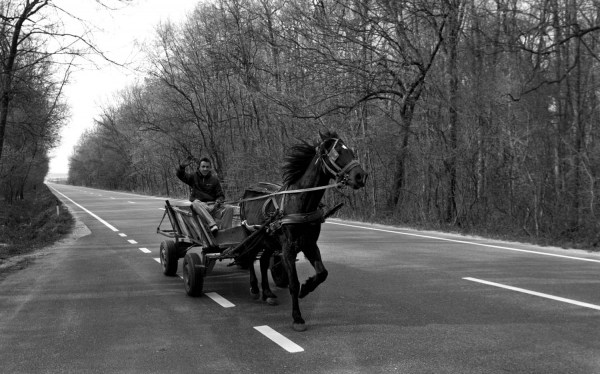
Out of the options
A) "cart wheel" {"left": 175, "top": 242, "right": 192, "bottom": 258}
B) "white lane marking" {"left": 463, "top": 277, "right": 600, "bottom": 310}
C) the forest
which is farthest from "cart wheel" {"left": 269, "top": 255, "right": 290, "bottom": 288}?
the forest

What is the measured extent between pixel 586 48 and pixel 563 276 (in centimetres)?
862

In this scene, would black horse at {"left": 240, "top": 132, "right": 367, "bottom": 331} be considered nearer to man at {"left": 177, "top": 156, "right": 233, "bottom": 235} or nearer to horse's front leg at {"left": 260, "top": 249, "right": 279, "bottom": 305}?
horse's front leg at {"left": 260, "top": 249, "right": 279, "bottom": 305}

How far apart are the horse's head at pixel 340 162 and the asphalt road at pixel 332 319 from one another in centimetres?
155

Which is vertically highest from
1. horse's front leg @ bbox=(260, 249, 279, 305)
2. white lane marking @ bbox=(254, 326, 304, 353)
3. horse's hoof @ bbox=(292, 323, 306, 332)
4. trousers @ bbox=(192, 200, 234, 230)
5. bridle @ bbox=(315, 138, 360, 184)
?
bridle @ bbox=(315, 138, 360, 184)

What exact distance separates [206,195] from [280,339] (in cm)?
380

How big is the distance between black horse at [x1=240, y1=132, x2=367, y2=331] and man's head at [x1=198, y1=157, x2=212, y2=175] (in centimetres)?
246

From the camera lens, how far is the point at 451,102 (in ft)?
51.7

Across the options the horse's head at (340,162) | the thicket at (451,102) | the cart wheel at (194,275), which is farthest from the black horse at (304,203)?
the thicket at (451,102)

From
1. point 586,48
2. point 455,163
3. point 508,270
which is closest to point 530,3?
point 586,48

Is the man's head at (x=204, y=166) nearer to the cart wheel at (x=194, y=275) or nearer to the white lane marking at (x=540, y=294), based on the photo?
the cart wheel at (x=194, y=275)

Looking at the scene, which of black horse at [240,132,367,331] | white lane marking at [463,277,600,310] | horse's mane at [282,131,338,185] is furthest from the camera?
white lane marking at [463,277,600,310]

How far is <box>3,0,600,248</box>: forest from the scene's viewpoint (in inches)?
511

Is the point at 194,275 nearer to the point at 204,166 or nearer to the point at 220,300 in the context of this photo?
the point at 220,300

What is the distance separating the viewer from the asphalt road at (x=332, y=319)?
4090 millimetres
